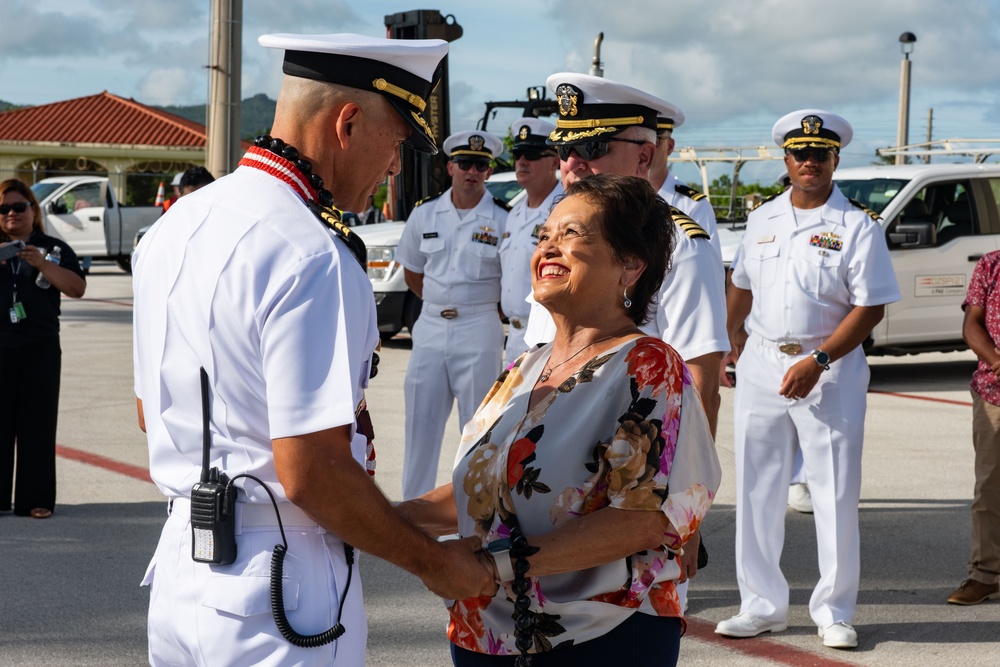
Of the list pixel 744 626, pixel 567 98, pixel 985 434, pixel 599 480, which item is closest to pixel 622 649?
pixel 599 480

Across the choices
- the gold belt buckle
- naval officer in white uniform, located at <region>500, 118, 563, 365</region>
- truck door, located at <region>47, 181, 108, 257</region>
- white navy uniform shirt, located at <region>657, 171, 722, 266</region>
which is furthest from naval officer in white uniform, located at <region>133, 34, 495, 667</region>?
truck door, located at <region>47, 181, 108, 257</region>

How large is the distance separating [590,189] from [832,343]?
263 cm

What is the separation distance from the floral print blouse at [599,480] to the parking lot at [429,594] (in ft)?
7.41

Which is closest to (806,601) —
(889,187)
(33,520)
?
(33,520)

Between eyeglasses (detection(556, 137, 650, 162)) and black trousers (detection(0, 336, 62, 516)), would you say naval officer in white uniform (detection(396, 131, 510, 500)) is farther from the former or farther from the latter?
eyeglasses (detection(556, 137, 650, 162))

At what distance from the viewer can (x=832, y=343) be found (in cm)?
486

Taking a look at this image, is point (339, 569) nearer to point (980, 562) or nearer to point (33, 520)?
point (980, 562)

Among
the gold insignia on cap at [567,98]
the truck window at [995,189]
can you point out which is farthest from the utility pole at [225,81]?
the gold insignia on cap at [567,98]

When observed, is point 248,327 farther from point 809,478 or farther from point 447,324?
point 447,324

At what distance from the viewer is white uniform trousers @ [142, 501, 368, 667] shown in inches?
78.2

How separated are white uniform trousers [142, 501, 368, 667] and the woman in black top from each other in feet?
15.8

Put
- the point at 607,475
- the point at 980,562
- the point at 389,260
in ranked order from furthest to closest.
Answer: the point at 389,260 → the point at 980,562 → the point at 607,475

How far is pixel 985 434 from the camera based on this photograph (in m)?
5.38

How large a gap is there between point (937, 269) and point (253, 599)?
34.7 feet
